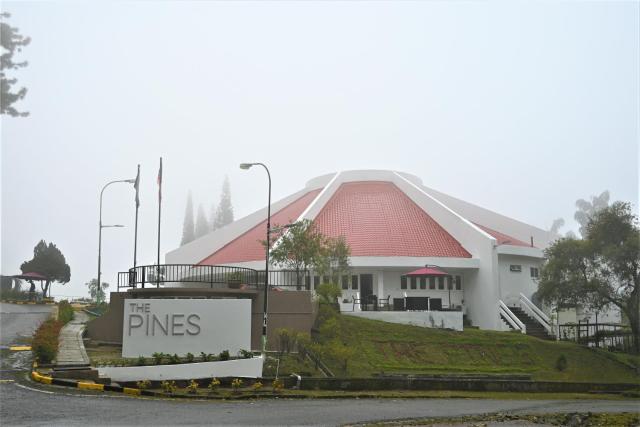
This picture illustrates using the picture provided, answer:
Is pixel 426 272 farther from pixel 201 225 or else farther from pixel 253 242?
pixel 201 225

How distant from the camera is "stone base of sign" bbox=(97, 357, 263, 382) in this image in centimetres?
1942

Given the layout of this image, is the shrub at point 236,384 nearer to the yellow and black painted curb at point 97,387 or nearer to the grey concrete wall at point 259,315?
the yellow and black painted curb at point 97,387

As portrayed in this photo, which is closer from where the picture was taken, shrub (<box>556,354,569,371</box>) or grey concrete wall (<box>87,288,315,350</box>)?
grey concrete wall (<box>87,288,315,350</box>)

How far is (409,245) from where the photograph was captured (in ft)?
136

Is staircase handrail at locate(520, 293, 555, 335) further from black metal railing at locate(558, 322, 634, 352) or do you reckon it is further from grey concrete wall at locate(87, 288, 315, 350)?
grey concrete wall at locate(87, 288, 315, 350)

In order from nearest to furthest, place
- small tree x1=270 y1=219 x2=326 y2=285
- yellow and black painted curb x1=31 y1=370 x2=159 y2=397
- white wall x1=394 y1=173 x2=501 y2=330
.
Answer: yellow and black painted curb x1=31 y1=370 x2=159 y2=397 < small tree x1=270 y1=219 x2=326 y2=285 < white wall x1=394 y1=173 x2=501 y2=330

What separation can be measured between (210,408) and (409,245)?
27.2 meters

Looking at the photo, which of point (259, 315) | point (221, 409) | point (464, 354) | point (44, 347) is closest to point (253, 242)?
point (259, 315)

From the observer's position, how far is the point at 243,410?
1541 centimetres

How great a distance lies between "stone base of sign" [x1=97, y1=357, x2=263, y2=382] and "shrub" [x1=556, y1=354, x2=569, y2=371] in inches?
569

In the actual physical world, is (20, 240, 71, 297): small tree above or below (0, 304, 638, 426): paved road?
above

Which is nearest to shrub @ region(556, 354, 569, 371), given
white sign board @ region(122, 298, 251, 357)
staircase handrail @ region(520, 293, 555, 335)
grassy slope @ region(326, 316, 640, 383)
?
grassy slope @ region(326, 316, 640, 383)

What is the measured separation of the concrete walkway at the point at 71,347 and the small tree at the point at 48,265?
1067 inches

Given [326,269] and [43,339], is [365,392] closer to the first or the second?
[43,339]
